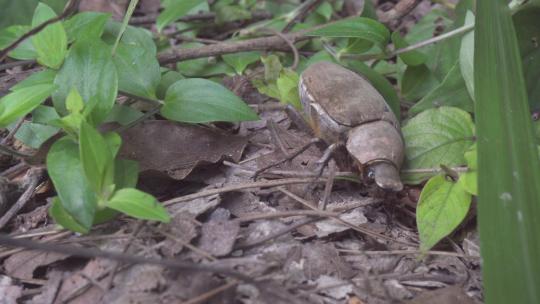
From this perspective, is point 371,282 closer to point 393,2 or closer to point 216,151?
point 216,151

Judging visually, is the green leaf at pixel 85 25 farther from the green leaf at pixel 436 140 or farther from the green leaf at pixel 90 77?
the green leaf at pixel 436 140

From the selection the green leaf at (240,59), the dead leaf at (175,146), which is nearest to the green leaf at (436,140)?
the dead leaf at (175,146)

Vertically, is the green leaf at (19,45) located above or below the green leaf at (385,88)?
above

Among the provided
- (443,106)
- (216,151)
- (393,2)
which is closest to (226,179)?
(216,151)

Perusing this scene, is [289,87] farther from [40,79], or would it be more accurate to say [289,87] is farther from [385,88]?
[40,79]

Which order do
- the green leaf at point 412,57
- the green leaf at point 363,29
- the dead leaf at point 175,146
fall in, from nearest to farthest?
the dead leaf at point 175,146
the green leaf at point 363,29
the green leaf at point 412,57

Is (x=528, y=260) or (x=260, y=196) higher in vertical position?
(x=528, y=260)

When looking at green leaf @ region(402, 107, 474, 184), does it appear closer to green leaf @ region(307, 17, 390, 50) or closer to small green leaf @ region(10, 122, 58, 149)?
green leaf @ region(307, 17, 390, 50)
